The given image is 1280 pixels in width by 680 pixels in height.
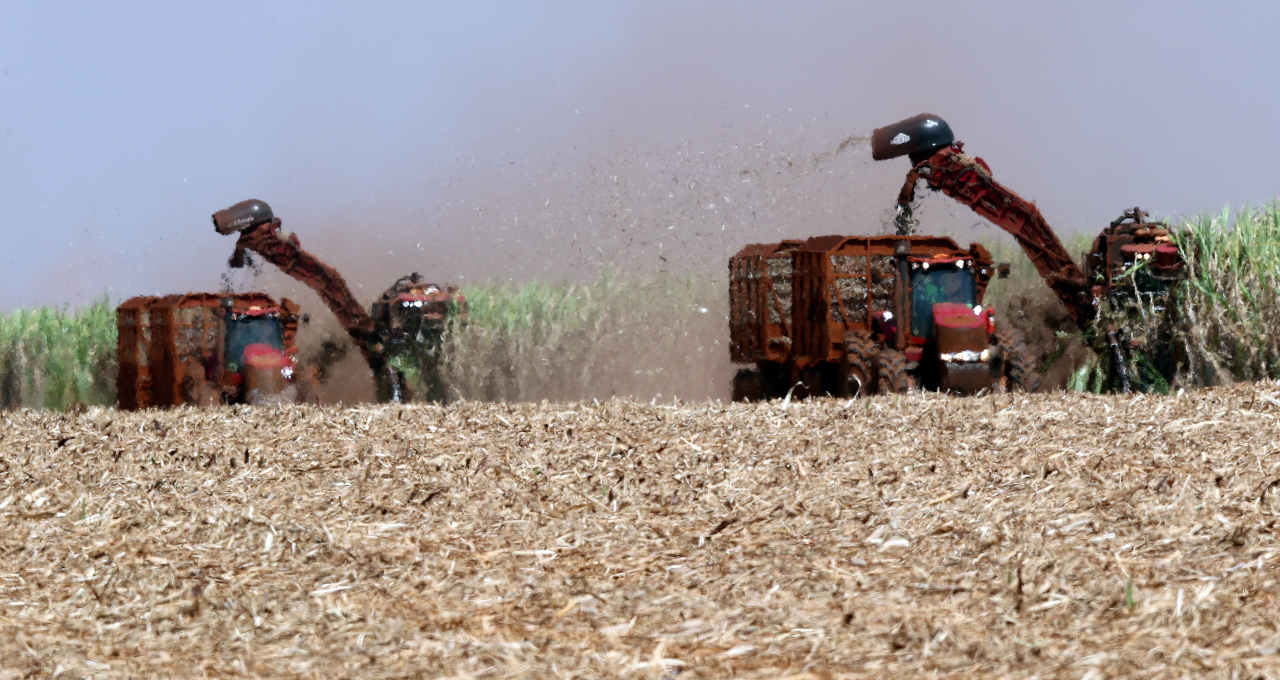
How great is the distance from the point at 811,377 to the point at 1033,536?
9.94 metres

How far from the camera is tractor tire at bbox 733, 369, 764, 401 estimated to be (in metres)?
19.4

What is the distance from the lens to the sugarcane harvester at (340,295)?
22.4 m

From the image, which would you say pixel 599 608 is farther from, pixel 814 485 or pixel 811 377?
pixel 811 377

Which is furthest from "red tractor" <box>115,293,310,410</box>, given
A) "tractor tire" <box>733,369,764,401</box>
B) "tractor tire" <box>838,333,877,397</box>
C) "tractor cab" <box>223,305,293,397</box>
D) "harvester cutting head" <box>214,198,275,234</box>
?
"tractor tire" <box>838,333,877,397</box>

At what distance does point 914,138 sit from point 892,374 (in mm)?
3983

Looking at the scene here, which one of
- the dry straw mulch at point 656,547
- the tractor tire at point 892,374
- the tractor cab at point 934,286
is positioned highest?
the tractor cab at point 934,286

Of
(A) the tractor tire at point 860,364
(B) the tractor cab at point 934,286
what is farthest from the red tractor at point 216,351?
(B) the tractor cab at point 934,286

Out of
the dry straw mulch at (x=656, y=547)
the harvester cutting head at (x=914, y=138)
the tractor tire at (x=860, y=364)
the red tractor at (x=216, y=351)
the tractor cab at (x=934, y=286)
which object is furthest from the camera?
the red tractor at (x=216, y=351)

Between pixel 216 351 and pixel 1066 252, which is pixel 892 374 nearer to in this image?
pixel 1066 252

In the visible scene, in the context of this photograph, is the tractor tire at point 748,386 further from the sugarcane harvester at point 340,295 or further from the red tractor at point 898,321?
the sugarcane harvester at point 340,295

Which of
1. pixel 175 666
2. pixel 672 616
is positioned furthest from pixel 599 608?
pixel 175 666

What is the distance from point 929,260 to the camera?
650 inches

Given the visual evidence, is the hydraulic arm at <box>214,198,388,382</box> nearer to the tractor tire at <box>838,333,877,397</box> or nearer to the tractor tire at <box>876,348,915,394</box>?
the tractor tire at <box>838,333,877,397</box>

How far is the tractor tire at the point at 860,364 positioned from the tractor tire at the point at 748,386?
299 centimetres
